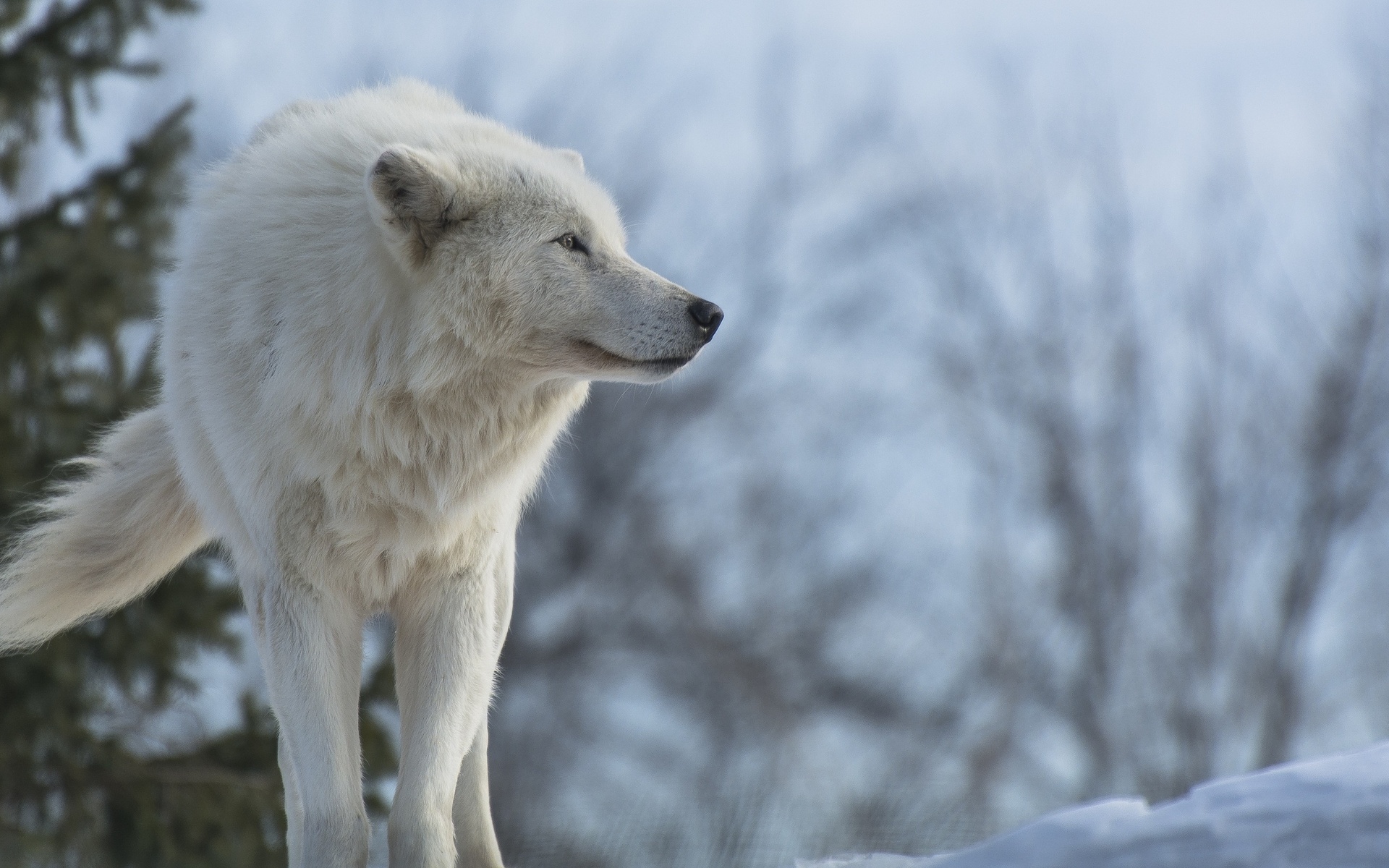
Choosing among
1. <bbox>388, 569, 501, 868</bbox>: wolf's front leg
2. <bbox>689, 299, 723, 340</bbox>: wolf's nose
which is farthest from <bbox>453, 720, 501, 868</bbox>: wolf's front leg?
<bbox>689, 299, 723, 340</bbox>: wolf's nose

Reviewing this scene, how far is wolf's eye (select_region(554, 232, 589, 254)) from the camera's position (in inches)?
144

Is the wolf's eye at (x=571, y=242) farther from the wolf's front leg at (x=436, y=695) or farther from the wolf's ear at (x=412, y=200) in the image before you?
the wolf's front leg at (x=436, y=695)

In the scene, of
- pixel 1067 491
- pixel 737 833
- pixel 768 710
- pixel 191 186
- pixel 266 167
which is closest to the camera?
pixel 266 167

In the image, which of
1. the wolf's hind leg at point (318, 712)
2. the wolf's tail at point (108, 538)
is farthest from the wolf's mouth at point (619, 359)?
the wolf's tail at point (108, 538)

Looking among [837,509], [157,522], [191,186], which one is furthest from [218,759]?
[837,509]

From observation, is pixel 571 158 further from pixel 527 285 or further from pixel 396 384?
pixel 396 384

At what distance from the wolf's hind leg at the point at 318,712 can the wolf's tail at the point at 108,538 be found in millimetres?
1100

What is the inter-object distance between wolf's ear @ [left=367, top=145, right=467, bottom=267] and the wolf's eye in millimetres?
259

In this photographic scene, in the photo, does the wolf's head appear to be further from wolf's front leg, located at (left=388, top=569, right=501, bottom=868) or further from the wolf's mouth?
wolf's front leg, located at (left=388, top=569, right=501, bottom=868)

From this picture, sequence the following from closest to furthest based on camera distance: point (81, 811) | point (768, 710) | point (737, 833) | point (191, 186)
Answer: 1. point (191, 186)
2. point (737, 833)
3. point (81, 811)
4. point (768, 710)

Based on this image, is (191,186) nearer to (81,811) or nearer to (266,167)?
(266,167)

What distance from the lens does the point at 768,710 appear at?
1769 centimetres

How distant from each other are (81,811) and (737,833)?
3.57m

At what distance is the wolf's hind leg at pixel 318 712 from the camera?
353 centimetres
